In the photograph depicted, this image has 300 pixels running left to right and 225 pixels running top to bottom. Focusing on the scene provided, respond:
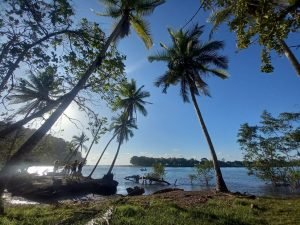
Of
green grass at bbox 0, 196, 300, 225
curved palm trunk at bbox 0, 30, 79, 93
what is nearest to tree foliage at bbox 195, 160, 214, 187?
green grass at bbox 0, 196, 300, 225

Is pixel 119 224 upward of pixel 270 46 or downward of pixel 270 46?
downward

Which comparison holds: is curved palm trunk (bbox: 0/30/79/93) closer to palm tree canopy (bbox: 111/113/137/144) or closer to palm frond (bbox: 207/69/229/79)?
palm frond (bbox: 207/69/229/79)

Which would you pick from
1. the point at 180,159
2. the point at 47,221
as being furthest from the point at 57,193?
the point at 180,159

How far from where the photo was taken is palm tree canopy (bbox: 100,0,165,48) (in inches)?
591

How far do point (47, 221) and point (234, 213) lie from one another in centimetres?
734

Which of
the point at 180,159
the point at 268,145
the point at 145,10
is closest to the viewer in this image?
the point at 145,10

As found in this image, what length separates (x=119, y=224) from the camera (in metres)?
8.95

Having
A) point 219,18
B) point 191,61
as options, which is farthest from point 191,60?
point 219,18

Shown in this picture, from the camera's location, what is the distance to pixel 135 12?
16.3 meters

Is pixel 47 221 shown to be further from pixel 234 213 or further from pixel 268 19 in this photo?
pixel 268 19

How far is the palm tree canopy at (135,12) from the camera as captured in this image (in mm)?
15023

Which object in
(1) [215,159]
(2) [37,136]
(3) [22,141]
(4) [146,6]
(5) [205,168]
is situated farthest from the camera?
(5) [205,168]

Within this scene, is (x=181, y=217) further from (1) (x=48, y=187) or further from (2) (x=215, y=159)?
(1) (x=48, y=187)

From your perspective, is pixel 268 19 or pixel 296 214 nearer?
pixel 268 19
